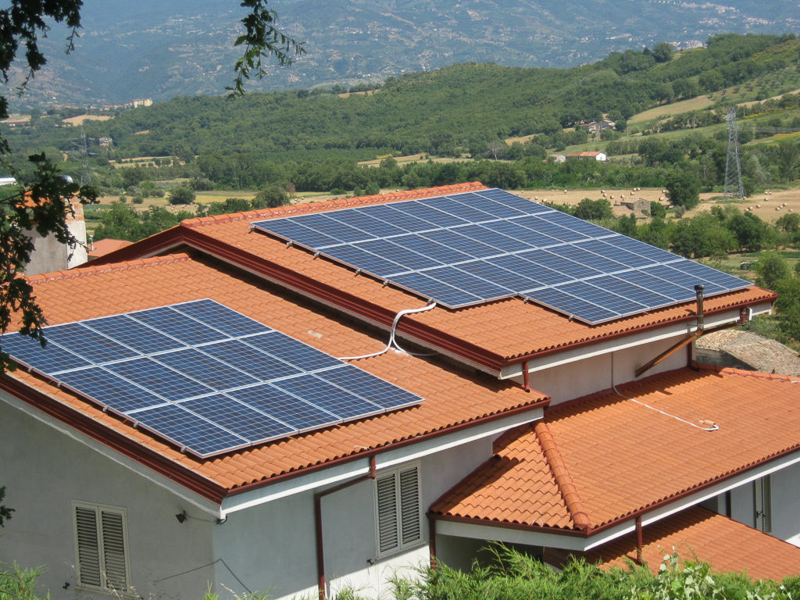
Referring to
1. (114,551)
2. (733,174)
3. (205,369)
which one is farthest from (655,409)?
(733,174)

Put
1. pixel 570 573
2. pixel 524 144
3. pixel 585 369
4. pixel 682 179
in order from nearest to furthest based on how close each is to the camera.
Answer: pixel 570 573 < pixel 585 369 < pixel 682 179 < pixel 524 144

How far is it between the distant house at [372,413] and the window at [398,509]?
37 millimetres

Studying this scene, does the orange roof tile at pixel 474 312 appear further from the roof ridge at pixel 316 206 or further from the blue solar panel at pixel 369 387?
the blue solar panel at pixel 369 387

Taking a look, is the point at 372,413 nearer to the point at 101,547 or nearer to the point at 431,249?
the point at 101,547

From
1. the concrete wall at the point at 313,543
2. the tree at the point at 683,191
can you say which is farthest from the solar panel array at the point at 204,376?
the tree at the point at 683,191

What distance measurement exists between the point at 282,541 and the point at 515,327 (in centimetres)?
528

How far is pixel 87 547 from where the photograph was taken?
14.2m

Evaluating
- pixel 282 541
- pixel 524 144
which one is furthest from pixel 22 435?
pixel 524 144

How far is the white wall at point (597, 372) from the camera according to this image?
1794cm

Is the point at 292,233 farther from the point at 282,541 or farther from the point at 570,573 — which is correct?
the point at 570,573

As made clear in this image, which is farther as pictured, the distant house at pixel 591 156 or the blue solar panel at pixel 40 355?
the distant house at pixel 591 156

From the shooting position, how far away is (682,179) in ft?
379

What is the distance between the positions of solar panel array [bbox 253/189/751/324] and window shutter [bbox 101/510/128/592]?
6025mm

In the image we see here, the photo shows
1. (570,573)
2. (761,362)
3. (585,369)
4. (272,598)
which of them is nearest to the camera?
(570,573)
